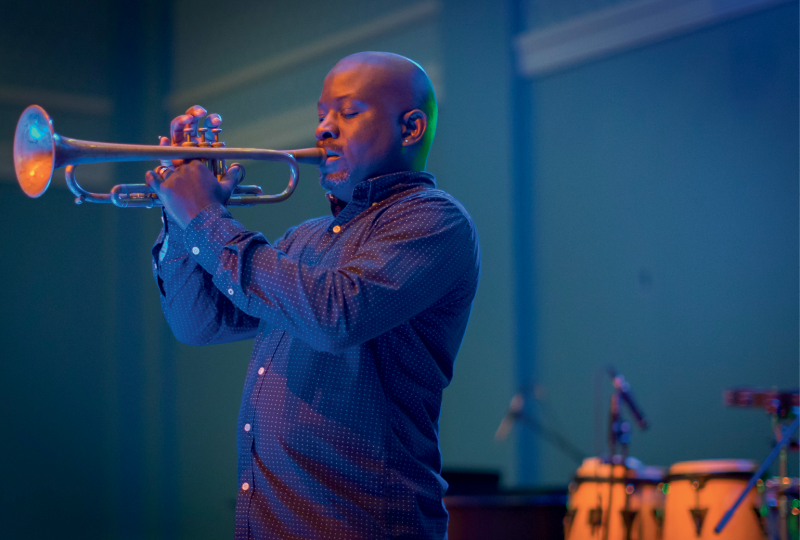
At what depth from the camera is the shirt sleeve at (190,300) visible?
1.66 m

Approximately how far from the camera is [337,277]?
1.37 metres

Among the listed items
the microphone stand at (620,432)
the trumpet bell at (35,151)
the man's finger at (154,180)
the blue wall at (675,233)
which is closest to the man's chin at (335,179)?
the man's finger at (154,180)

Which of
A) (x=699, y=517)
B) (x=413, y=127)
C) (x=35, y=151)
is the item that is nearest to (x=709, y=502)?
(x=699, y=517)

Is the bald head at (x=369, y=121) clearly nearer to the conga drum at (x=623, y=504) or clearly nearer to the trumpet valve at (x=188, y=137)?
the trumpet valve at (x=188, y=137)

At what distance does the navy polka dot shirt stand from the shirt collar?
0.06 m

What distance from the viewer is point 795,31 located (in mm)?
3699

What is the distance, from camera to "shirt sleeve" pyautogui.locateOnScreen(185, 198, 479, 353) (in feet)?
4.42

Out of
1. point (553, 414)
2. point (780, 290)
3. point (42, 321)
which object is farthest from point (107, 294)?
point (780, 290)

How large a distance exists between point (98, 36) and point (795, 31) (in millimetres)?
5328

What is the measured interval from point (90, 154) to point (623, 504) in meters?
2.69

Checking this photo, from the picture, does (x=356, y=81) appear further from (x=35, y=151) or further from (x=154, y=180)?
(x=35, y=151)

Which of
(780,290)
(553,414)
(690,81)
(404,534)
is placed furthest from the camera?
(553,414)

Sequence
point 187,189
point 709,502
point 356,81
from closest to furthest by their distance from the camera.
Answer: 1. point 187,189
2. point 356,81
3. point 709,502

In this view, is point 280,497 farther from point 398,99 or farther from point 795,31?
point 795,31
